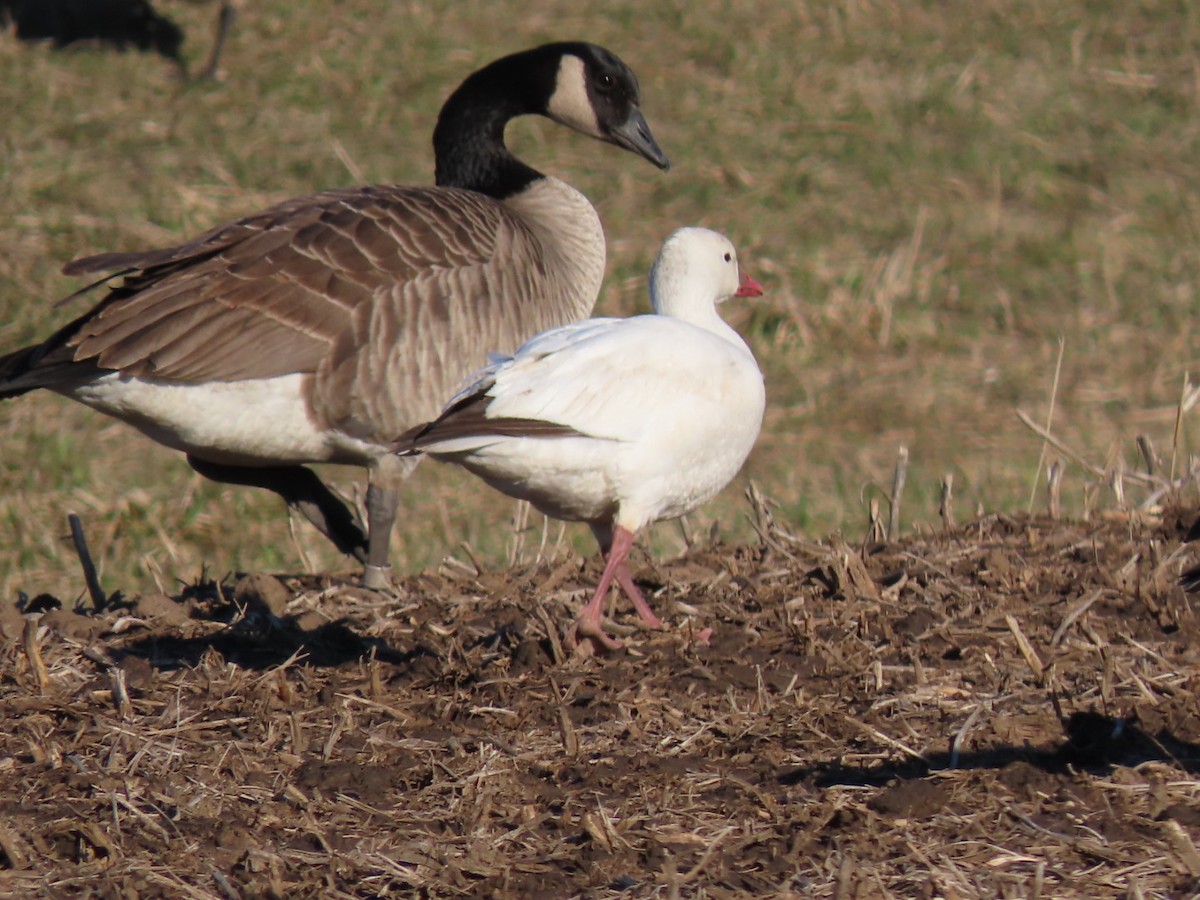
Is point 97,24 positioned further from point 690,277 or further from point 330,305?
point 690,277

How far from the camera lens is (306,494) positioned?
6.59 m

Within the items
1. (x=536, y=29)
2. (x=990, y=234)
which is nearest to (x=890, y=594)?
(x=990, y=234)

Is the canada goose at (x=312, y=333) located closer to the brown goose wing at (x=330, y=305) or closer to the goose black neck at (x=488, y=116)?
the brown goose wing at (x=330, y=305)

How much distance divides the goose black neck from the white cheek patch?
0.04 metres

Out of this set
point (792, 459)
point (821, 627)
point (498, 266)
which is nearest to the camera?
point (821, 627)

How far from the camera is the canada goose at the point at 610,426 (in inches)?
167

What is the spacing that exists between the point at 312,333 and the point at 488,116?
209 cm

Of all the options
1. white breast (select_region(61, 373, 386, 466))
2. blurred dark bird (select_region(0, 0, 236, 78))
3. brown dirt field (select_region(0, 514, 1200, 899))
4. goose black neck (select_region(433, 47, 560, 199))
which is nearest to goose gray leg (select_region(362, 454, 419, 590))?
white breast (select_region(61, 373, 386, 466))

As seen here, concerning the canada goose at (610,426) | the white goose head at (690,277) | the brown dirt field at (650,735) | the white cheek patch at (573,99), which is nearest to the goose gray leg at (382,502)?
the brown dirt field at (650,735)

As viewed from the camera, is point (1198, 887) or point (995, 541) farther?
point (995, 541)

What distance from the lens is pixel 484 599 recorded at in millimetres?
4898

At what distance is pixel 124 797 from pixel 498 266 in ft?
10.7

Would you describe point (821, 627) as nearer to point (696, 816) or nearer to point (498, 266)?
point (696, 816)

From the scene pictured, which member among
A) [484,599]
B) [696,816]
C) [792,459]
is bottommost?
[792,459]
